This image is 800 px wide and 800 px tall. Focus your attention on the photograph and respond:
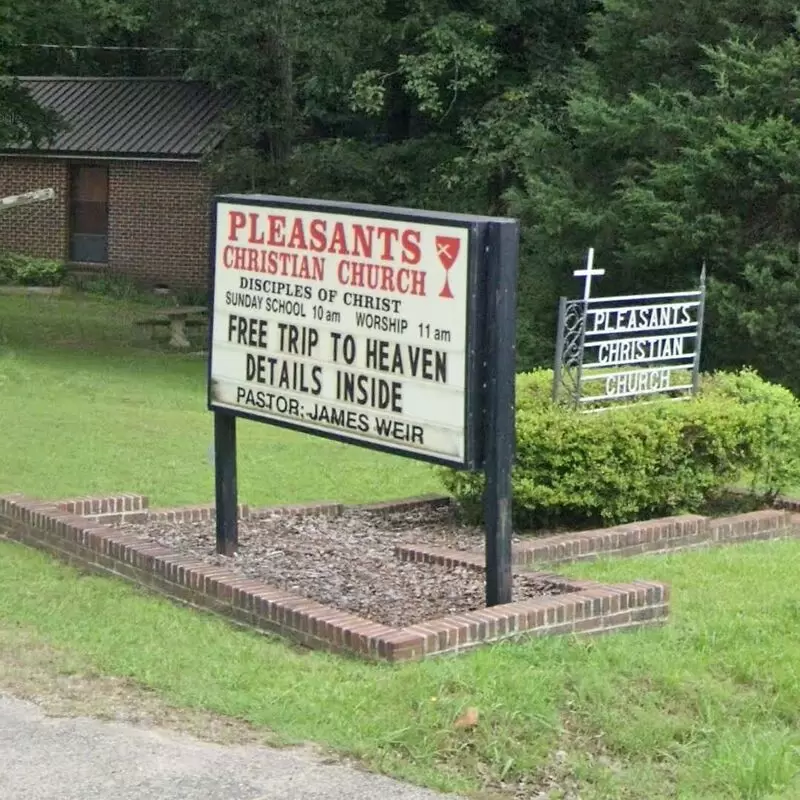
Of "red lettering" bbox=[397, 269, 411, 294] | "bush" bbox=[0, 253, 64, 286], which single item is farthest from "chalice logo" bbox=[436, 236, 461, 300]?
"bush" bbox=[0, 253, 64, 286]

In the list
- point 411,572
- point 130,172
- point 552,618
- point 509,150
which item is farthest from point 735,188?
point 130,172

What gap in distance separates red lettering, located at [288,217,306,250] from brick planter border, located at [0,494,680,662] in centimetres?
171

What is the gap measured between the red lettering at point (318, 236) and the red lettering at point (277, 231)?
0.25 m

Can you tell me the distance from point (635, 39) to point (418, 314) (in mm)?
14100

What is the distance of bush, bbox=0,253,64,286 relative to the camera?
33.6 metres

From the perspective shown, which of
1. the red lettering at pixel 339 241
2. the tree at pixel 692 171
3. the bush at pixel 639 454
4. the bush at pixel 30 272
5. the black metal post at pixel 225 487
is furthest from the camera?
the bush at pixel 30 272

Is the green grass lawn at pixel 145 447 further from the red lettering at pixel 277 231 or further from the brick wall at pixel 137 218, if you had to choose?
the brick wall at pixel 137 218

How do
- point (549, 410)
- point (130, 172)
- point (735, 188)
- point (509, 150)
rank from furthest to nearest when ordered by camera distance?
point (130, 172), point (509, 150), point (735, 188), point (549, 410)

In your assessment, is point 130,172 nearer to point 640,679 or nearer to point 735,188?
point 735,188

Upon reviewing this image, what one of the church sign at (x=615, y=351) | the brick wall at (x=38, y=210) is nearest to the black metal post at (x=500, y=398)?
the church sign at (x=615, y=351)

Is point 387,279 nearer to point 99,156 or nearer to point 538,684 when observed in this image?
point 538,684

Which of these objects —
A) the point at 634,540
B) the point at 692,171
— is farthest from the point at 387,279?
the point at 692,171

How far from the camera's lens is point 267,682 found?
20.7ft

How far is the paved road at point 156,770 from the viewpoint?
5238 mm
